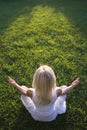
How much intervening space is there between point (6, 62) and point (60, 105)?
138 cm

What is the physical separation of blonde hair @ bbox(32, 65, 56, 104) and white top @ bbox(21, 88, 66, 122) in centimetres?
9

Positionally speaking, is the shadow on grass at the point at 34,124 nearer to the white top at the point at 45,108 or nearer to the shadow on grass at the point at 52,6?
the white top at the point at 45,108

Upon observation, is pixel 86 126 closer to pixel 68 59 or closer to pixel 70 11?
pixel 68 59

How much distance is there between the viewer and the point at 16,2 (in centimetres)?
651

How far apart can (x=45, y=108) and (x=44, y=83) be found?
365 mm

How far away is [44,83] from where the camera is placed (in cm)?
281

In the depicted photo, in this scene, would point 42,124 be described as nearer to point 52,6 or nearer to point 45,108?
point 45,108

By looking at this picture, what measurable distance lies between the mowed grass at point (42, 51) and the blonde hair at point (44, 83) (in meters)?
0.44

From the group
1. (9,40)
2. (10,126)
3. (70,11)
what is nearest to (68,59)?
(9,40)

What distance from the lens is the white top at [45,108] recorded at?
3.01 meters

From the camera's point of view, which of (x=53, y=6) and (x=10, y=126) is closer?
(x=10, y=126)

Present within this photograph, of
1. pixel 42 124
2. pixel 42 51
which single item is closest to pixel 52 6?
pixel 42 51

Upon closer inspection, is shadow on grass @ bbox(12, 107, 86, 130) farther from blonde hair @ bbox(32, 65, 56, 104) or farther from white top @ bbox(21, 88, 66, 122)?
blonde hair @ bbox(32, 65, 56, 104)

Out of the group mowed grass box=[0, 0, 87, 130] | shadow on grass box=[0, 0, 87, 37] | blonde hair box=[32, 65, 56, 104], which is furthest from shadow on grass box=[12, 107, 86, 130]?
shadow on grass box=[0, 0, 87, 37]
